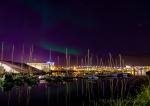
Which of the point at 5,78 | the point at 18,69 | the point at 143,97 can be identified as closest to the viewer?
the point at 143,97

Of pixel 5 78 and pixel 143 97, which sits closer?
pixel 143 97

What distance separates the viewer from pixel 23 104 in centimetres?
2866

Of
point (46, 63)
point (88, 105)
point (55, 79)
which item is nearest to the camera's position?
point (88, 105)

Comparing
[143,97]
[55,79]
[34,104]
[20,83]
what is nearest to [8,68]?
[55,79]

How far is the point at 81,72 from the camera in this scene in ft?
545

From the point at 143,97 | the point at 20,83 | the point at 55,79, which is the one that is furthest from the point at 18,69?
the point at 143,97

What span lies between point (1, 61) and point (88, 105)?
105m

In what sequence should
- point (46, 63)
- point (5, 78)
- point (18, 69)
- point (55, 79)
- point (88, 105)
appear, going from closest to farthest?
point (88, 105)
point (5, 78)
point (55, 79)
point (18, 69)
point (46, 63)

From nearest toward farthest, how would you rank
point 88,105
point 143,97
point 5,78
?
point 143,97 → point 88,105 → point 5,78

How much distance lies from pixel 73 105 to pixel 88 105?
4.41 feet

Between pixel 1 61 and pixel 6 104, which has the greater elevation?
pixel 1 61

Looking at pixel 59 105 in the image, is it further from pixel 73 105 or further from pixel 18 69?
pixel 18 69

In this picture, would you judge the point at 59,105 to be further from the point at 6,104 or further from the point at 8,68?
the point at 8,68

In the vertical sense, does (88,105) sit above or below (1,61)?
below
